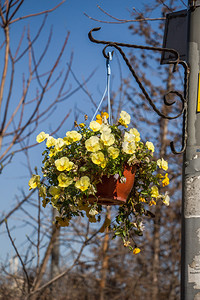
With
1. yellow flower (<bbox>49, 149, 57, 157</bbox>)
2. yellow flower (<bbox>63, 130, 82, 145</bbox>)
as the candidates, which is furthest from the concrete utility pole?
yellow flower (<bbox>49, 149, 57, 157</bbox>)

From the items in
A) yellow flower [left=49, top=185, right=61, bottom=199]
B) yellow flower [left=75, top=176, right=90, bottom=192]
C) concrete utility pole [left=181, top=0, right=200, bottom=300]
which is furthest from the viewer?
yellow flower [left=49, top=185, right=61, bottom=199]

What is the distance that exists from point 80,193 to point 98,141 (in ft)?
1.04

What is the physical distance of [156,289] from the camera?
34.0 ft

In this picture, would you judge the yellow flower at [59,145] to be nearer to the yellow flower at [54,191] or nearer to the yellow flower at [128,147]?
the yellow flower at [54,191]

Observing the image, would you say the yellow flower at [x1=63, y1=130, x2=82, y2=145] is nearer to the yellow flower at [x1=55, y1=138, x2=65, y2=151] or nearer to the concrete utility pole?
the yellow flower at [x1=55, y1=138, x2=65, y2=151]

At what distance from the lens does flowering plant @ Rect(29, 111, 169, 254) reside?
2705 mm

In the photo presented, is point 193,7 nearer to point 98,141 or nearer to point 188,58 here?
point 188,58

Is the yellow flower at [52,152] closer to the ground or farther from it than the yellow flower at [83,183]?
farther from it

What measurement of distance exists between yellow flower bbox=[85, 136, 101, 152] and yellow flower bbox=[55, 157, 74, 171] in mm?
133

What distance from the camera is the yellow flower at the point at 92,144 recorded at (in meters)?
2.69

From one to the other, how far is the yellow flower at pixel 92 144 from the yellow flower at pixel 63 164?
133 millimetres

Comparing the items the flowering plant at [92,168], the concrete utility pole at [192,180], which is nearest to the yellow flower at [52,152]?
the flowering plant at [92,168]

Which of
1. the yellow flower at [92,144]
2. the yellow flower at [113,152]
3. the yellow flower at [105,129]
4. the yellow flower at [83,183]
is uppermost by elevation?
the yellow flower at [105,129]

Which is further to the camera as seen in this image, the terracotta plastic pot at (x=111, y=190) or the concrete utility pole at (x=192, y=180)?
the terracotta plastic pot at (x=111, y=190)
